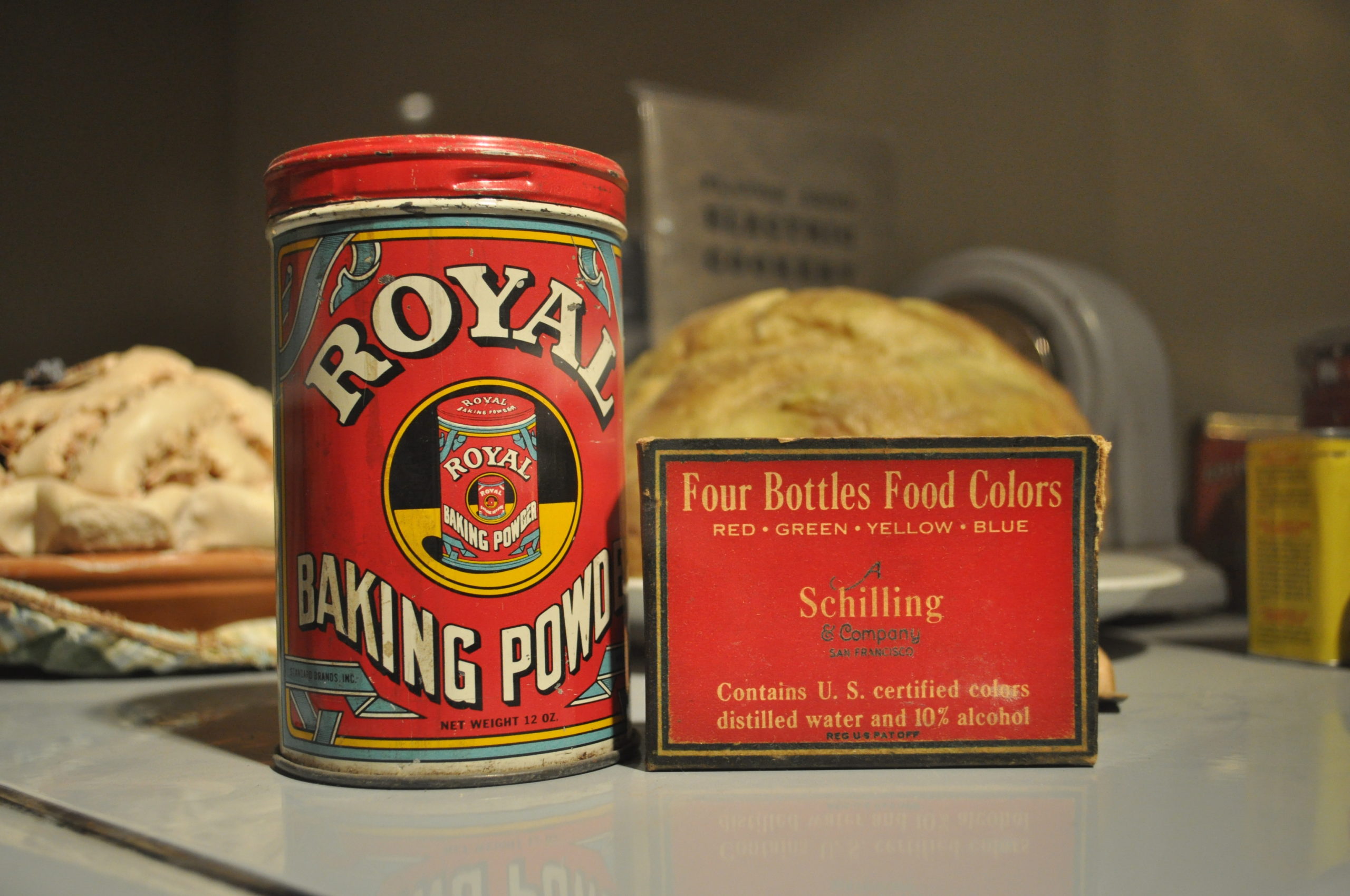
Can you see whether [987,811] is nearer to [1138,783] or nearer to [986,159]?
[1138,783]

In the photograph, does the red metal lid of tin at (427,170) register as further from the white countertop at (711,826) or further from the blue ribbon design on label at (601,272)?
the white countertop at (711,826)

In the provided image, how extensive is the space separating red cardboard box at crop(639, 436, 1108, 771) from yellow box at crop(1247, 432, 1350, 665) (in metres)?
0.42

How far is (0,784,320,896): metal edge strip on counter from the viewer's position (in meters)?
0.40

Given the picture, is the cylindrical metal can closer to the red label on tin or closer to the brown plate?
the red label on tin

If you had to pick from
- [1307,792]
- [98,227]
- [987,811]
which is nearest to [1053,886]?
[987,811]

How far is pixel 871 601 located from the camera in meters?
0.58

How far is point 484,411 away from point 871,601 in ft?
0.73

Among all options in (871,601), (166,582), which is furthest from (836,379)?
(166,582)

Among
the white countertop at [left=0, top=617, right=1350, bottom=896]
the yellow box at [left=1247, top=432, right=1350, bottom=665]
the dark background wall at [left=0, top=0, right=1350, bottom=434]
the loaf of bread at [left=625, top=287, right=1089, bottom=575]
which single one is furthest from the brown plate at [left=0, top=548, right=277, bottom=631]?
the dark background wall at [left=0, top=0, right=1350, bottom=434]

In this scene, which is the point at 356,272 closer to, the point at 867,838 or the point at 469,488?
the point at 469,488

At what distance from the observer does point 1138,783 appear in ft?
1.79

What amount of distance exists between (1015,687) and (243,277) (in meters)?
1.86

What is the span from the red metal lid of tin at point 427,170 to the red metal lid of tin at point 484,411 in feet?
0.32

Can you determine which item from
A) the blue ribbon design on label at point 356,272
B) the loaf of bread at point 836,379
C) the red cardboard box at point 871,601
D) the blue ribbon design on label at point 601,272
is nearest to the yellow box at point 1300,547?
the loaf of bread at point 836,379
